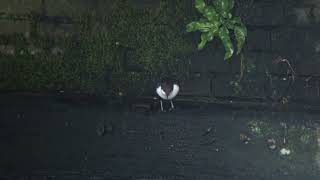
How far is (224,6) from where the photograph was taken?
5.25 m

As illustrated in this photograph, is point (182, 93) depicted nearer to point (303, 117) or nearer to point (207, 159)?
point (207, 159)

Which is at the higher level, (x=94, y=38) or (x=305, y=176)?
(x=94, y=38)

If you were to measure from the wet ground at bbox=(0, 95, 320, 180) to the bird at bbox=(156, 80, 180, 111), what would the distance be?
0.23 meters

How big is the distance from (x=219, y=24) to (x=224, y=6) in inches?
8.3

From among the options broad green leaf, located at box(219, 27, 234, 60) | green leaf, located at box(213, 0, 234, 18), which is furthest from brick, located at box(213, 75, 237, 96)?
green leaf, located at box(213, 0, 234, 18)

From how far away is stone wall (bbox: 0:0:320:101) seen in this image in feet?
17.9

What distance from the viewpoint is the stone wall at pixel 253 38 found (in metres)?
5.44

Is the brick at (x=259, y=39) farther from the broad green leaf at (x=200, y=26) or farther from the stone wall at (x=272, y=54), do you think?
the broad green leaf at (x=200, y=26)

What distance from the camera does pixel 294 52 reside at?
5.52m

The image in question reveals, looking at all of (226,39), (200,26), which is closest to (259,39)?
(226,39)

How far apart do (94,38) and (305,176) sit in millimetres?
2966

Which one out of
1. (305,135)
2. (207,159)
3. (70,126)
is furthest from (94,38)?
(305,135)

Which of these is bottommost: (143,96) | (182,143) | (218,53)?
(182,143)

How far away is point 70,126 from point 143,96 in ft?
3.07
